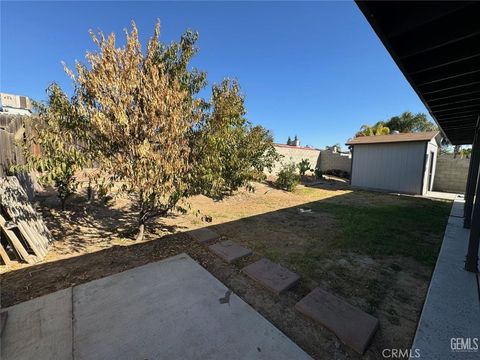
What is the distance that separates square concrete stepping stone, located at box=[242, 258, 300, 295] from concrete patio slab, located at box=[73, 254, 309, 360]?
0.44m

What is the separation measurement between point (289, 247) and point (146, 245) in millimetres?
2461

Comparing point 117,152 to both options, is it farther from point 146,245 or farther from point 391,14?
point 391,14

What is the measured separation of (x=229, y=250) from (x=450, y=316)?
2.61 m

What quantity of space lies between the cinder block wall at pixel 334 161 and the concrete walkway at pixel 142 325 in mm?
17089

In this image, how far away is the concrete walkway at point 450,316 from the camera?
1.69 metres

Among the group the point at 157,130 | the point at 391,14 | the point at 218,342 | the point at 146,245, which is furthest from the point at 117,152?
the point at 391,14

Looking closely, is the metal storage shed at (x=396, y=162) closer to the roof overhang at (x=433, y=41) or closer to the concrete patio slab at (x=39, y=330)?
the roof overhang at (x=433, y=41)

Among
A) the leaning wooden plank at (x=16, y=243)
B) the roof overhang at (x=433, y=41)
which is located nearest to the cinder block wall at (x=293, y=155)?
the roof overhang at (x=433, y=41)

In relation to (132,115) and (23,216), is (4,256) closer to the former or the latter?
(23,216)

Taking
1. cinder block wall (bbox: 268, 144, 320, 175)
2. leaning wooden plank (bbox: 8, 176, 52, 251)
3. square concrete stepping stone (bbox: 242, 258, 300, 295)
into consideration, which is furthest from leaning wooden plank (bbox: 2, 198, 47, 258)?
cinder block wall (bbox: 268, 144, 320, 175)

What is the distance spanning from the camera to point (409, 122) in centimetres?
2541

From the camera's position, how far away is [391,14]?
81.7 inches

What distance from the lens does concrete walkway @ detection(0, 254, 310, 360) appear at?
5.16 feet

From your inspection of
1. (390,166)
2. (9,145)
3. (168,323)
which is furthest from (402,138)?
(9,145)
